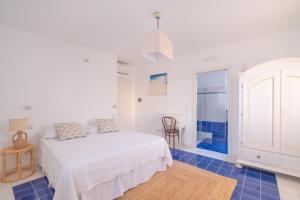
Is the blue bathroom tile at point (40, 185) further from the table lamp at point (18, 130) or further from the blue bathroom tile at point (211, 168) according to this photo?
the blue bathroom tile at point (211, 168)

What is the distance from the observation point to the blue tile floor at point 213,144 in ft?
13.7

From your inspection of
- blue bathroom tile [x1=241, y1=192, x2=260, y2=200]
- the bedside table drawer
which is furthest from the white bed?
the bedside table drawer

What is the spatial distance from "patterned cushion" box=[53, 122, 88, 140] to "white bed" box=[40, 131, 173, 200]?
0.21 meters

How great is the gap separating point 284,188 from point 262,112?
45.7 inches

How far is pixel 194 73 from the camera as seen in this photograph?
159 inches

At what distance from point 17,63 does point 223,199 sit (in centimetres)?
403

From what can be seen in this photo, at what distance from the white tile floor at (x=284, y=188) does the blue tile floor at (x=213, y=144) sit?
1587 mm

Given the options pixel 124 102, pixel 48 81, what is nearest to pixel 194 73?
pixel 124 102

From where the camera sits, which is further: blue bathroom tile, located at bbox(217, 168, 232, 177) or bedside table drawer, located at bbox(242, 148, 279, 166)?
blue bathroom tile, located at bbox(217, 168, 232, 177)

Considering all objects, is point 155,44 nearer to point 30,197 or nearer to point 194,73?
point 194,73

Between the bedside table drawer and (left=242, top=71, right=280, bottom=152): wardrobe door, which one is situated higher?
(left=242, top=71, right=280, bottom=152): wardrobe door

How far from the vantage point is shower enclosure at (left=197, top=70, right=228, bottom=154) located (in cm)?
476

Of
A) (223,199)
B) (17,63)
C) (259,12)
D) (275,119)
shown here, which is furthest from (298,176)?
(17,63)

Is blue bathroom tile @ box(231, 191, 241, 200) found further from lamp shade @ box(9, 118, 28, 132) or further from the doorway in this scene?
the doorway
